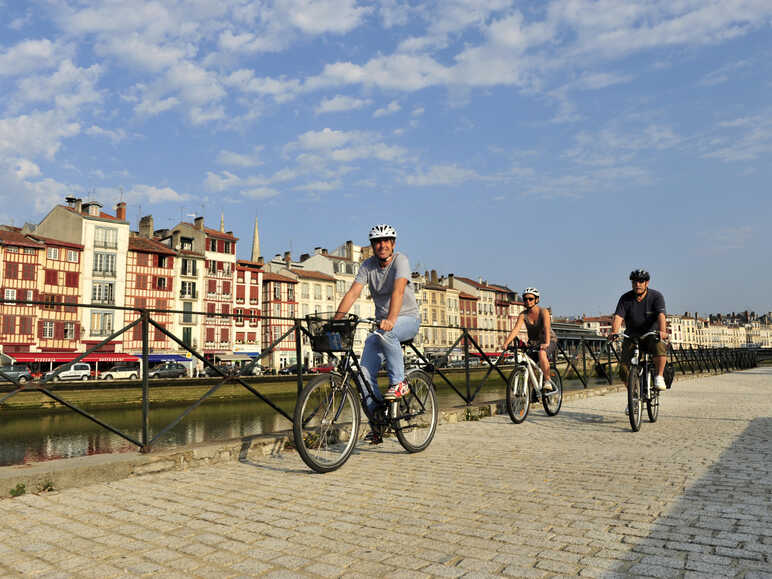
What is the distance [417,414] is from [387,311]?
1.05m

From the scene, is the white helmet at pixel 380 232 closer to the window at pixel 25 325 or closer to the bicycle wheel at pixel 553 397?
the bicycle wheel at pixel 553 397

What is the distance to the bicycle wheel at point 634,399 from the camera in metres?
6.68

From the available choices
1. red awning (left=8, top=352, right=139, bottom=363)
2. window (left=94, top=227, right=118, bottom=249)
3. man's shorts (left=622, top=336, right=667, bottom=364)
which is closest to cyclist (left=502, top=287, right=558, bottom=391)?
man's shorts (left=622, top=336, right=667, bottom=364)

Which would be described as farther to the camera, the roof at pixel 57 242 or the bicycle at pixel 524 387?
the roof at pixel 57 242

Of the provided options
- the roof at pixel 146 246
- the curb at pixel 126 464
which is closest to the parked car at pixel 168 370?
the roof at pixel 146 246

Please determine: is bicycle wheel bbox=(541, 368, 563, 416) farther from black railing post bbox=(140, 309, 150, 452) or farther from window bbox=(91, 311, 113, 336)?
window bbox=(91, 311, 113, 336)

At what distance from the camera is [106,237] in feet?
175

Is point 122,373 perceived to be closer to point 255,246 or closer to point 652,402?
point 652,402

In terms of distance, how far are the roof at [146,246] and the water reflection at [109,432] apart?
1136 inches

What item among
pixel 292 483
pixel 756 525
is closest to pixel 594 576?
pixel 756 525

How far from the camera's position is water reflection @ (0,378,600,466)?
16578 millimetres

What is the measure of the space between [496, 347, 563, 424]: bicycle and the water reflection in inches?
226

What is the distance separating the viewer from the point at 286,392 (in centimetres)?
3766

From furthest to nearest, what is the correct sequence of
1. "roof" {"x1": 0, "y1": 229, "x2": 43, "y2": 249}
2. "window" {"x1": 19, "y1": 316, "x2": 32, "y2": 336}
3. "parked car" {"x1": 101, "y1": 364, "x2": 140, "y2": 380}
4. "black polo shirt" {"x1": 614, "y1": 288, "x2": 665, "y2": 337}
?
"roof" {"x1": 0, "y1": 229, "x2": 43, "y2": 249}, "window" {"x1": 19, "y1": 316, "x2": 32, "y2": 336}, "parked car" {"x1": 101, "y1": 364, "x2": 140, "y2": 380}, "black polo shirt" {"x1": 614, "y1": 288, "x2": 665, "y2": 337}
